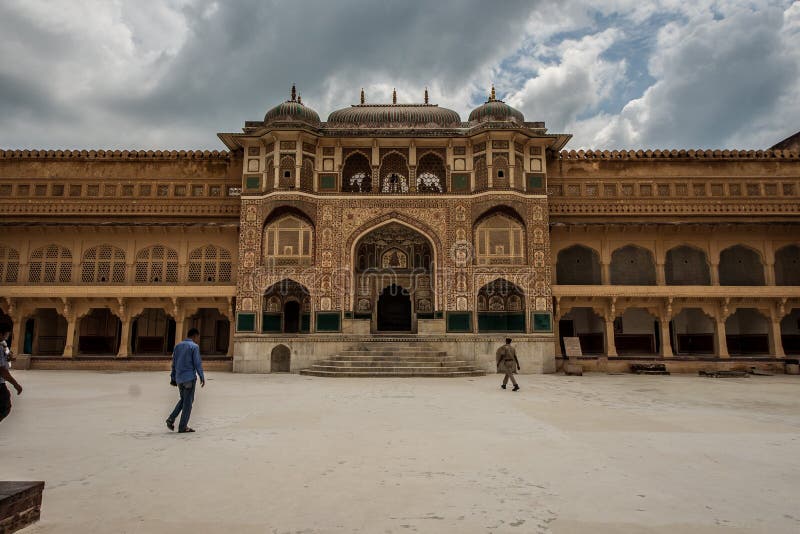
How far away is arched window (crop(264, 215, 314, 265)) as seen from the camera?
1984 cm

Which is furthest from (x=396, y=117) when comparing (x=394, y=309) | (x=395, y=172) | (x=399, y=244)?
(x=394, y=309)

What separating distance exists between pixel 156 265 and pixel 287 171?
712 cm

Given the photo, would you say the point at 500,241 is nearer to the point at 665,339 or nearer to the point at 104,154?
the point at 665,339

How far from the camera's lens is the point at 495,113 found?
2059 cm

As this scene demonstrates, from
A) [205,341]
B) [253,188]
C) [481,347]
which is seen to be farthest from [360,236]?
[205,341]

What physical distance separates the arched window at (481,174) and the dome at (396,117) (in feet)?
8.06

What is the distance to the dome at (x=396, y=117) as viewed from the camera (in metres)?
21.9

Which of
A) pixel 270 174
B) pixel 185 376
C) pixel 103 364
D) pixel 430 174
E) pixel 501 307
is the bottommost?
pixel 103 364

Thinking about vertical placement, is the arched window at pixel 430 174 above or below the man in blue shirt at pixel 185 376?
above

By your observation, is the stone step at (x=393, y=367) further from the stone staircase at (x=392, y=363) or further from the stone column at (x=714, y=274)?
the stone column at (x=714, y=274)

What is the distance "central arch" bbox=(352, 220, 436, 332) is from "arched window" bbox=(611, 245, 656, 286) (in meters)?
8.50

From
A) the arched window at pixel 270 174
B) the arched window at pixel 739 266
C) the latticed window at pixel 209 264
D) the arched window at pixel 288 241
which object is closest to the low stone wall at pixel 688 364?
the arched window at pixel 739 266

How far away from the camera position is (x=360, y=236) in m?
20.0

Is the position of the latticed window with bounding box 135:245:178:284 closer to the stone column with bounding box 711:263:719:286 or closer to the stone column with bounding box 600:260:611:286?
the stone column with bounding box 600:260:611:286
